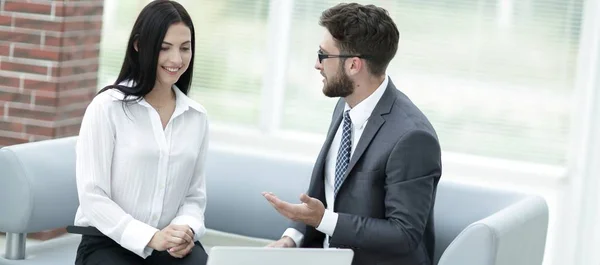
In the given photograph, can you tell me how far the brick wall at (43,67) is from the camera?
185 inches

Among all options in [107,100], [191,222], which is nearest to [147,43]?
[107,100]

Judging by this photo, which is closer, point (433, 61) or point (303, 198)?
point (303, 198)

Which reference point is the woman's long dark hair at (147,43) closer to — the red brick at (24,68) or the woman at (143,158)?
the woman at (143,158)

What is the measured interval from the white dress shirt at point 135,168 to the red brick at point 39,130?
1.54 metres

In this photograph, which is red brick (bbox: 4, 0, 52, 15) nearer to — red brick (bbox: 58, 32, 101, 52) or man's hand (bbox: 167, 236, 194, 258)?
red brick (bbox: 58, 32, 101, 52)

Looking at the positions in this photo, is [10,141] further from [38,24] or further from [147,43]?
[147,43]

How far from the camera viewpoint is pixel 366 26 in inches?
122

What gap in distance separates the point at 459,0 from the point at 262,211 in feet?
5.18

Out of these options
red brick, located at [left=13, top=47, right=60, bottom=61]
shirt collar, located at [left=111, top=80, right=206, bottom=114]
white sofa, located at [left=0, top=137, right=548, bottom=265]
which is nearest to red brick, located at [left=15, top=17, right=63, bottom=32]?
red brick, located at [left=13, top=47, right=60, bottom=61]

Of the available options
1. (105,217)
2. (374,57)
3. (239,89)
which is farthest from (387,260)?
(239,89)

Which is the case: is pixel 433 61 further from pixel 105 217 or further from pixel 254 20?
pixel 105 217

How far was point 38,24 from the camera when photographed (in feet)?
15.4

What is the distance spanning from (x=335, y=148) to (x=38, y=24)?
→ 2018 millimetres

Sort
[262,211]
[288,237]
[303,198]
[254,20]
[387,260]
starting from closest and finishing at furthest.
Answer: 1. [303,198]
2. [387,260]
3. [288,237]
4. [262,211]
5. [254,20]
